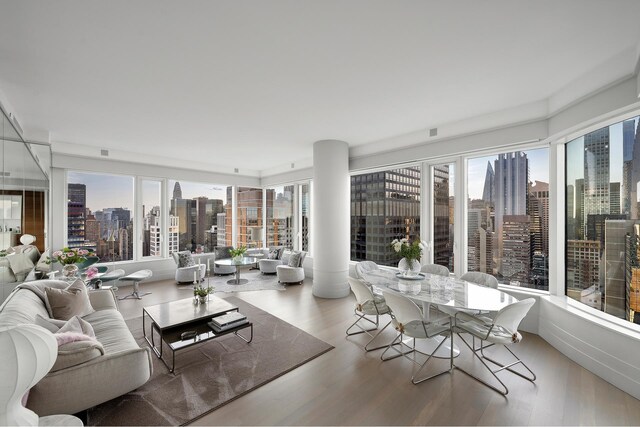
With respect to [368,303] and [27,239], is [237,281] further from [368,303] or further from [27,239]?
[368,303]

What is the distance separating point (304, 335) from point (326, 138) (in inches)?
138

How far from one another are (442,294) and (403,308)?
635 millimetres

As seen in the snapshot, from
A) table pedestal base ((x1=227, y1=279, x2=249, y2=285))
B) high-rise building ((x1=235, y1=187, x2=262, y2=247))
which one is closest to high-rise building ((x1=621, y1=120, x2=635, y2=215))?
table pedestal base ((x1=227, y1=279, x2=249, y2=285))

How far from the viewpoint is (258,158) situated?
6789mm

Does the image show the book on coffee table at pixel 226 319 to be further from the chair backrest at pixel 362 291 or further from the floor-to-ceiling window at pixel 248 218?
the floor-to-ceiling window at pixel 248 218

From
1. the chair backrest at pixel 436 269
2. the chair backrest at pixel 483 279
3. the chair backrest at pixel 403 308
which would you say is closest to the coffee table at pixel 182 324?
the chair backrest at pixel 403 308

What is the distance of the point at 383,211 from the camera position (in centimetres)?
554

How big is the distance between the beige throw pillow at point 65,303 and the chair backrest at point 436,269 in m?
4.61

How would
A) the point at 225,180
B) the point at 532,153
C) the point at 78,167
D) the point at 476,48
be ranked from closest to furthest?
the point at 476,48
the point at 532,153
the point at 78,167
the point at 225,180

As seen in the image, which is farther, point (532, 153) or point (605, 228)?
point (532, 153)

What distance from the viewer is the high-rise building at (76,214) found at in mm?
5664

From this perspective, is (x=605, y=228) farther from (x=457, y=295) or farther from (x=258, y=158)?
(x=258, y=158)

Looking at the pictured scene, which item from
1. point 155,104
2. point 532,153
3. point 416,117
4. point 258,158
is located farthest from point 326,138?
point 532,153

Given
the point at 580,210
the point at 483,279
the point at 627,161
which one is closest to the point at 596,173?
the point at 627,161
